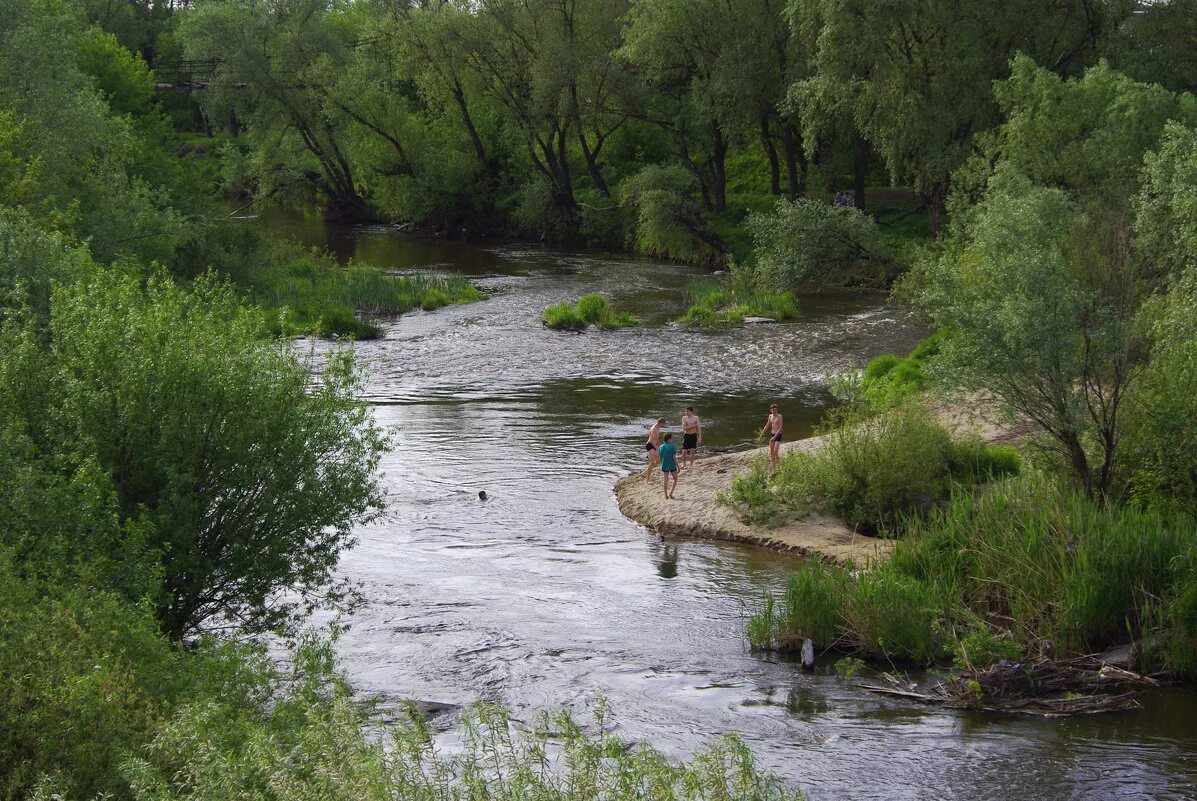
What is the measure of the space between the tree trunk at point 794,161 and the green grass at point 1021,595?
4129 centimetres

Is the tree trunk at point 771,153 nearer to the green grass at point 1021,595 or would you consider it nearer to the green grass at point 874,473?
the green grass at point 874,473

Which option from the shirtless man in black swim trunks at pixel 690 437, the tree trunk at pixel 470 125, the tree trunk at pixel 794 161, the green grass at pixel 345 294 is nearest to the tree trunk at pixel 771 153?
the tree trunk at pixel 794 161

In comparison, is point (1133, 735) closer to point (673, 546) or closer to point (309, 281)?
Result: point (673, 546)

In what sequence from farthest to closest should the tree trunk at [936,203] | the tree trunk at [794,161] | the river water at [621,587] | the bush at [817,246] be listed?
1. the tree trunk at [794,161]
2. the tree trunk at [936,203]
3. the bush at [817,246]
4. the river water at [621,587]

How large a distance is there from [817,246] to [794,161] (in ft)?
47.0

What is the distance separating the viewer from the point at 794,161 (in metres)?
61.5

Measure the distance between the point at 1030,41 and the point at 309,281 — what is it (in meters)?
30.4

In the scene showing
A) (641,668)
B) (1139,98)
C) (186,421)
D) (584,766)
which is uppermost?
(1139,98)

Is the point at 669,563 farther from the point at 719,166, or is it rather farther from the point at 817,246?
the point at 719,166

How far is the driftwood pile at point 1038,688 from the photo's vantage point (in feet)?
52.4

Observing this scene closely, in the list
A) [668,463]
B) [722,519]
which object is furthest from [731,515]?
[668,463]

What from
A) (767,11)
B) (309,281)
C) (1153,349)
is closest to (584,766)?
(1153,349)

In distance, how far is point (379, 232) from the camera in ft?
244

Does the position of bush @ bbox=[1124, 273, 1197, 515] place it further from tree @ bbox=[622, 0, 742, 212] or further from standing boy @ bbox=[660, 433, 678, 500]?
tree @ bbox=[622, 0, 742, 212]
